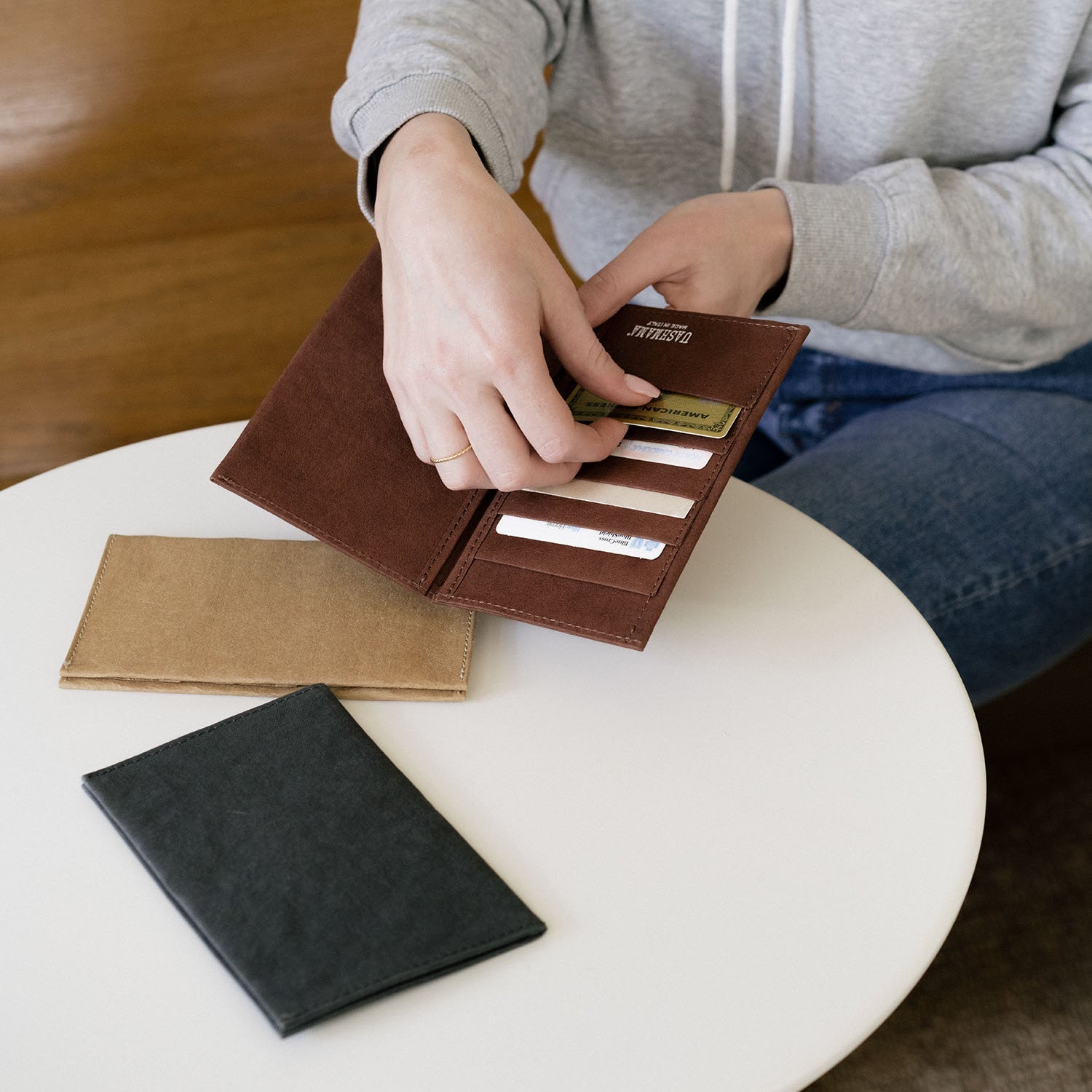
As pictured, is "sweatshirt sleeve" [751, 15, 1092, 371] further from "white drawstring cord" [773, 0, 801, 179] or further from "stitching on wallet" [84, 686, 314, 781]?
"stitching on wallet" [84, 686, 314, 781]

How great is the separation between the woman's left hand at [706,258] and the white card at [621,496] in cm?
14

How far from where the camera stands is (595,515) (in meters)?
0.64

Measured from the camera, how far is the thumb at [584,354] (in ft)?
2.14

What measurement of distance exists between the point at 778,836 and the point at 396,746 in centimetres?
23

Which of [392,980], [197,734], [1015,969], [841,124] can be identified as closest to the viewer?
[392,980]

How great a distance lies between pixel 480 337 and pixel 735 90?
477 millimetres

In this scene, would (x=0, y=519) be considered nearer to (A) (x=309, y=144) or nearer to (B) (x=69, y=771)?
(B) (x=69, y=771)

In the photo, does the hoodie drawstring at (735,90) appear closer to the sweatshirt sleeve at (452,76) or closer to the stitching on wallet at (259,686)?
the sweatshirt sleeve at (452,76)

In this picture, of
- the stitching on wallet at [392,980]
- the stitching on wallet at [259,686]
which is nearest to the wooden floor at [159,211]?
the stitching on wallet at [259,686]

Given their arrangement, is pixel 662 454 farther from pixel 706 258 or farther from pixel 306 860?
pixel 306 860

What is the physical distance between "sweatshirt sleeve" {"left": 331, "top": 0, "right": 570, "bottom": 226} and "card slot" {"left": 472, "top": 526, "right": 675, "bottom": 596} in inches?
10.8

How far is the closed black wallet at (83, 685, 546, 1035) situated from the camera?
480 mm

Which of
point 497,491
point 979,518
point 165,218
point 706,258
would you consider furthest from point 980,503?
point 165,218

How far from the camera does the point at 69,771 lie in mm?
598
